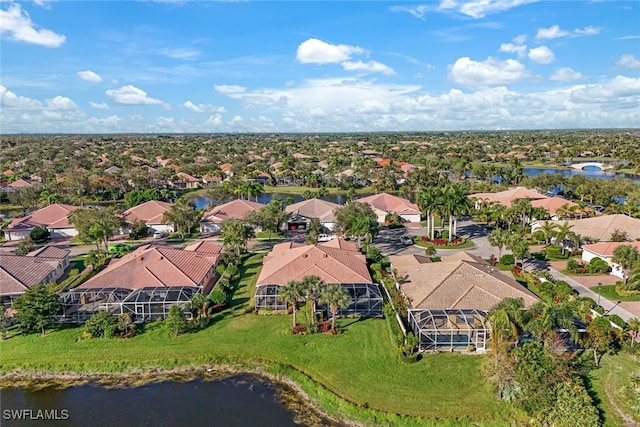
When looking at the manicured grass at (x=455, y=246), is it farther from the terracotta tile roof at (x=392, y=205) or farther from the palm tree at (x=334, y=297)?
the palm tree at (x=334, y=297)


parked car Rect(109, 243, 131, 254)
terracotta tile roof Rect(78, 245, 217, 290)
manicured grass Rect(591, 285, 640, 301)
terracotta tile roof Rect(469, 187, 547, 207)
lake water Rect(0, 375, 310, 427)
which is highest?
terracotta tile roof Rect(469, 187, 547, 207)

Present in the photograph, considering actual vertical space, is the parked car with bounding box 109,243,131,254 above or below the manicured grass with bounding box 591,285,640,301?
above

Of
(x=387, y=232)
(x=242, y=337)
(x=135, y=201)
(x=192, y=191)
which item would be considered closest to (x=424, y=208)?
(x=387, y=232)

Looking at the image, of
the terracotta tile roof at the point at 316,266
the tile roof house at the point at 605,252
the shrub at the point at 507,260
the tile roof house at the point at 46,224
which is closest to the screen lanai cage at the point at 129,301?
the terracotta tile roof at the point at 316,266

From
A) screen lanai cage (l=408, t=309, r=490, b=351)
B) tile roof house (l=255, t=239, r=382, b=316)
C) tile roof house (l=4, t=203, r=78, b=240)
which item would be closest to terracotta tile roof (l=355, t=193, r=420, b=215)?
tile roof house (l=255, t=239, r=382, b=316)

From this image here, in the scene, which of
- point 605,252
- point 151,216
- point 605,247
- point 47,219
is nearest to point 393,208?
point 605,247

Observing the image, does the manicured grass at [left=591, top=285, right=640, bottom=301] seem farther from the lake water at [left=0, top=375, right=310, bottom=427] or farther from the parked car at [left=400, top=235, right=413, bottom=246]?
the lake water at [left=0, top=375, right=310, bottom=427]
